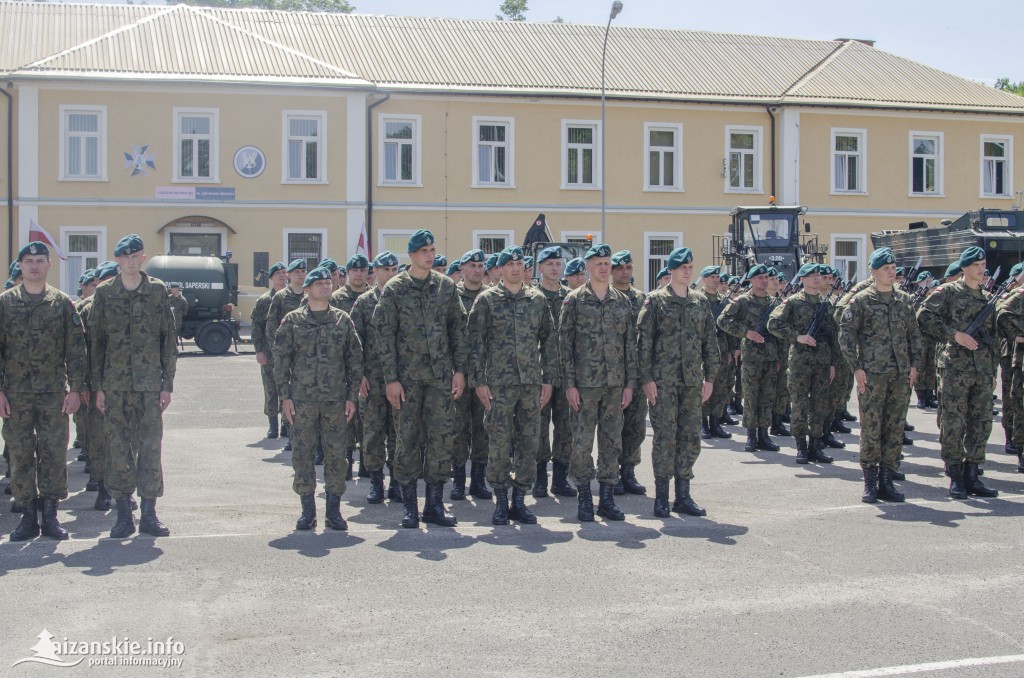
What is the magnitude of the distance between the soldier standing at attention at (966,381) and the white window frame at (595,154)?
24.5 metres

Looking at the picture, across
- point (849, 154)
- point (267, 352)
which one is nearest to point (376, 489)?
point (267, 352)

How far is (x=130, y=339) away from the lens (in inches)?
303

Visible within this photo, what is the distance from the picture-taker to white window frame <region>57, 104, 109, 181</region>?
1185 inches

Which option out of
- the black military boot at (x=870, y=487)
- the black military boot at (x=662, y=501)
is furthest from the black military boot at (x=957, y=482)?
the black military boot at (x=662, y=501)

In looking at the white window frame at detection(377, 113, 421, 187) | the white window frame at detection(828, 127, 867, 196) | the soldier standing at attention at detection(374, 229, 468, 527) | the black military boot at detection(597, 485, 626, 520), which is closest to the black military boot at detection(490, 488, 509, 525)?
the soldier standing at attention at detection(374, 229, 468, 527)

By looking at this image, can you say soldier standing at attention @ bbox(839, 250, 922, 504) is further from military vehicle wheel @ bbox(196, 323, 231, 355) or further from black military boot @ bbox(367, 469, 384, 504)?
military vehicle wheel @ bbox(196, 323, 231, 355)

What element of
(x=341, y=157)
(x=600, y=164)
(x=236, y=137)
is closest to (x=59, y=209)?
(x=236, y=137)

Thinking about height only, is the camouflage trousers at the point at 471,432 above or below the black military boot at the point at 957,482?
above

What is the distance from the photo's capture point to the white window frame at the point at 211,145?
3066 cm

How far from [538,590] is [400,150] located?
1080 inches

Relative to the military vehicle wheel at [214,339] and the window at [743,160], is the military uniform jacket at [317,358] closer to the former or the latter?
the military vehicle wheel at [214,339]

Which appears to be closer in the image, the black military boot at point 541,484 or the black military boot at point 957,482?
the black military boot at point 957,482

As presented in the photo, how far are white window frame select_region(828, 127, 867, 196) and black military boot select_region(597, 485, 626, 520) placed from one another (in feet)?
94.9

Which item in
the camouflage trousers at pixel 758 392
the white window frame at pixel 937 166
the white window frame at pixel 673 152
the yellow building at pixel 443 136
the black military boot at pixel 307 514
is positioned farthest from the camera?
the white window frame at pixel 937 166
